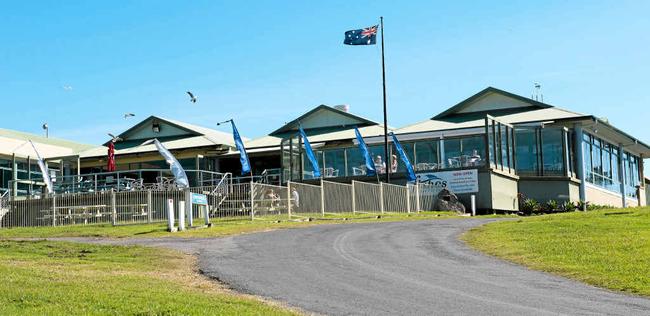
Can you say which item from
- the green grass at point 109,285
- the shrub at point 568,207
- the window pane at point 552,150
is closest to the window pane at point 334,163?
the window pane at point 552,150

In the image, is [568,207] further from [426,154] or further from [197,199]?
[197,199]

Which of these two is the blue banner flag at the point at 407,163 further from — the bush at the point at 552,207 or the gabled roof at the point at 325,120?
the gabled roof at the point at 325,120

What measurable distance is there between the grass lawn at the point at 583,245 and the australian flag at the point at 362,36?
20.7 metres

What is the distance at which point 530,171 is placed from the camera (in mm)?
50094

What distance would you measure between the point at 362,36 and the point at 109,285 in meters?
35.1

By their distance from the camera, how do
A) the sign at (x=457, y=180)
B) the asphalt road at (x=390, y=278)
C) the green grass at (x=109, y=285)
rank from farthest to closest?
the sign at (x=457, y=180) < the asphalt road at (x=390, y=278) < the green grass at (x=109, y=285)

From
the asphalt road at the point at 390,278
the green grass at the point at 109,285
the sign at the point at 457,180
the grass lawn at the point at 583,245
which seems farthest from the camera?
the sign at the point at 457,180

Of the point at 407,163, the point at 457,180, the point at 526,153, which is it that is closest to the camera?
the point at 407,163

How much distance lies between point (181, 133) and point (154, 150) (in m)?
4.20

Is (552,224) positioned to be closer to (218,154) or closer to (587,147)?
(587,147)

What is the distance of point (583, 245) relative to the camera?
21062mm

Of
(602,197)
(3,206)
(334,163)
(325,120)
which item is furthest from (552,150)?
(3,206)

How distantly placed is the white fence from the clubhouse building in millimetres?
4053

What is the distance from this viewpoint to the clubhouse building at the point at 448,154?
4747 centimetres
